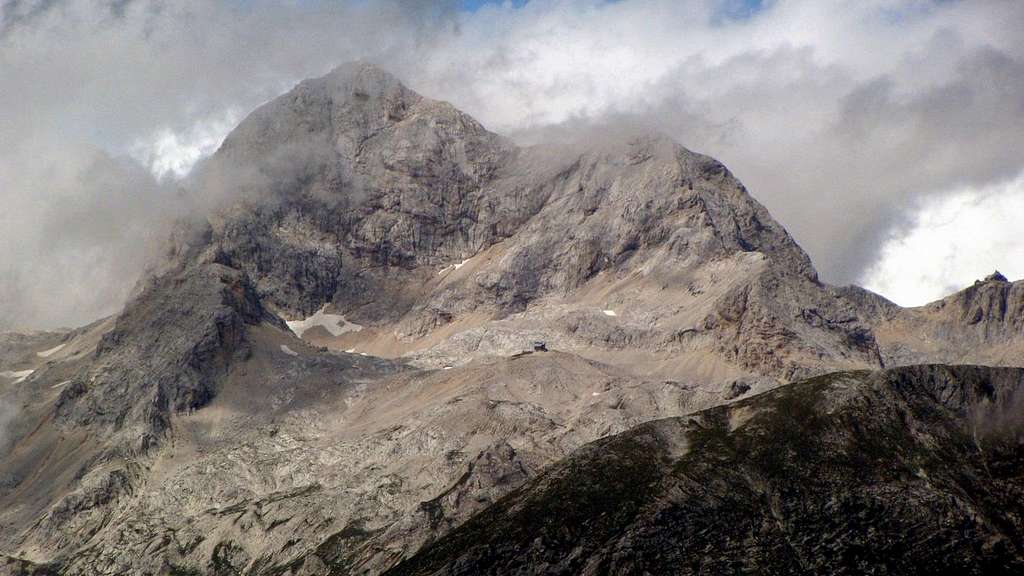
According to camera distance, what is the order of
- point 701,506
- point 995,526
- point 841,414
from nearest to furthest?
point 995,526 → point 701,506 → point 841,414

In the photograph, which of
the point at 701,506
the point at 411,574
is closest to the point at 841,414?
the point at 701,506

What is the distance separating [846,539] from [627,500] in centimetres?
3000

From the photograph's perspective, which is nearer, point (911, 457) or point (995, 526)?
point (995, 526)

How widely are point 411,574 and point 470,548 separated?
1125 cm

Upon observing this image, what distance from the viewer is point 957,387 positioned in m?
189

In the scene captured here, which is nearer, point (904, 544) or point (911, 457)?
point (904, 544)

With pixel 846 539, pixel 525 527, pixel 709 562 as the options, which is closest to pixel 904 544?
pixel 846 539

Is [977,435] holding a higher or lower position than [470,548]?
lower

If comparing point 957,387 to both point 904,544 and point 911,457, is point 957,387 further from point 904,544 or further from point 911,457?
point 904,544

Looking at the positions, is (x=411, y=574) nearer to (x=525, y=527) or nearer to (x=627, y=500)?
(x=525, y=527)

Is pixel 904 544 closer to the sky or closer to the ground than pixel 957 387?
closer to the ground

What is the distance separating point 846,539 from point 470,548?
4965 cm

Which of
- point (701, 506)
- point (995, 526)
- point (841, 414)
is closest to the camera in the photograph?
point (995, 526)

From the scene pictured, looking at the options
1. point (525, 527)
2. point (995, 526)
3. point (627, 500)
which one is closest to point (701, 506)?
point (627, 500)
